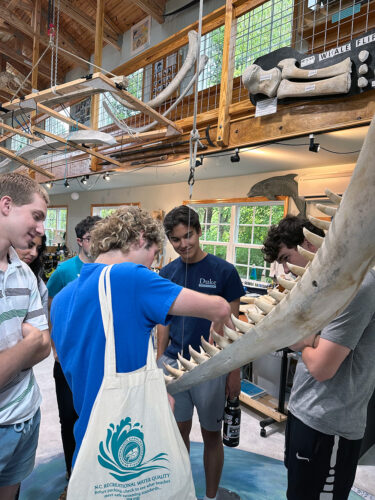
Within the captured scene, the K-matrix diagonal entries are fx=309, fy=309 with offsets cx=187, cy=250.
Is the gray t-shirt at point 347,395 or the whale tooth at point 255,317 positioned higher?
the whale tooth at point 255,317

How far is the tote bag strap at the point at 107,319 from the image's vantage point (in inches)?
32.3

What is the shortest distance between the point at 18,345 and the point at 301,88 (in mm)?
2623

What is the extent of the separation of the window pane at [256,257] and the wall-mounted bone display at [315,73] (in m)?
2.58

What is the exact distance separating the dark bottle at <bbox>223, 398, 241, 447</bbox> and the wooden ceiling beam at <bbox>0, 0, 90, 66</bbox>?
8.29m

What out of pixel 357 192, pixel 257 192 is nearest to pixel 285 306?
pixel 357 192

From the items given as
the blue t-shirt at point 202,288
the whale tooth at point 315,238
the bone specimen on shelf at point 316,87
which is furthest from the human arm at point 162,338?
the bone specimen on shelf at point 316,87

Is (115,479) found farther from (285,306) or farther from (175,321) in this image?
(175,321)

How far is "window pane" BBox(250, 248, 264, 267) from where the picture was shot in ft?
16.0

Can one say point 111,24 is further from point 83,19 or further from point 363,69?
point 363,69

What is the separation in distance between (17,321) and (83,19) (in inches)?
311

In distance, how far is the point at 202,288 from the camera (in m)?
1.75

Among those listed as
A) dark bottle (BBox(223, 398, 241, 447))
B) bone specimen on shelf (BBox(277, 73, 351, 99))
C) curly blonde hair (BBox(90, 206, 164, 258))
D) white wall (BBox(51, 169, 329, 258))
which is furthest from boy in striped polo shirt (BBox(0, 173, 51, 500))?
white wall (BBox(51, 169, 329, 258))

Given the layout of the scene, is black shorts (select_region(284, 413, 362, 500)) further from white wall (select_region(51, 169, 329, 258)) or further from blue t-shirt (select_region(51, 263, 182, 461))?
white wall (select_region(51, 169, 329, 258))

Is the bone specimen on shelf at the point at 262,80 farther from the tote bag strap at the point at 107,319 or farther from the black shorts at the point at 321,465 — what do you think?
the black shorts at the point at 321,465
